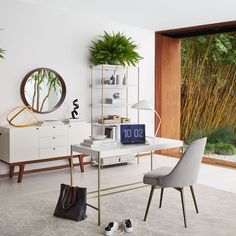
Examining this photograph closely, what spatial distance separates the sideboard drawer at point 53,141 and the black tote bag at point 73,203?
1639 millimetres

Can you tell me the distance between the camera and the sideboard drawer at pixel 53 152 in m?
4.94

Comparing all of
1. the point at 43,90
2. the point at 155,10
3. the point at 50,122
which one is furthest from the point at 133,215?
the point at 155,10

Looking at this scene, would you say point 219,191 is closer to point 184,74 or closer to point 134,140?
point 134,140

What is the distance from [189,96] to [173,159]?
5.73ft

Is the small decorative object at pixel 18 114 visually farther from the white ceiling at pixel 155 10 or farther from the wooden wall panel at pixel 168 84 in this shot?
the wooden wall panel at pixel 168 84

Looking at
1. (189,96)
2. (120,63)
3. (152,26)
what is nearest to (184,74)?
(189,96)

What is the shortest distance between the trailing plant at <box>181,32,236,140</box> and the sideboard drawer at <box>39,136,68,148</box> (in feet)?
11.0

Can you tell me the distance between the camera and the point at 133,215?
3490mm

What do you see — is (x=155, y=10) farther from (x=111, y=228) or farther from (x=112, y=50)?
(x=111, y=228)

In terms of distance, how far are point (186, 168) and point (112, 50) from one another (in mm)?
3015

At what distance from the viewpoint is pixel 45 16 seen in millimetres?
5262

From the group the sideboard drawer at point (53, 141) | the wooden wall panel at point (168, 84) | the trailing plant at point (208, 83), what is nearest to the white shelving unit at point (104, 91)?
the wooden wall panel at point (168, 84)

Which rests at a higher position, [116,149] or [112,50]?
[112,50]

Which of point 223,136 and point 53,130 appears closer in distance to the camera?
point 53,130
